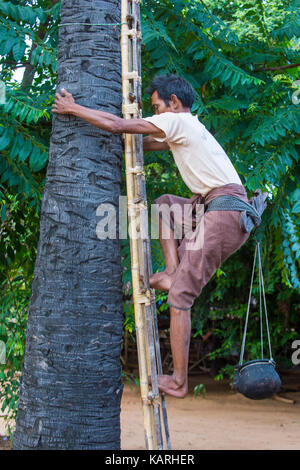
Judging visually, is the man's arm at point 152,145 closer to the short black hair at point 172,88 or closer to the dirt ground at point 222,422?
the short black hair at point 172,88

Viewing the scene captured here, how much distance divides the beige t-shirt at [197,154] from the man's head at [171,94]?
0.31 ft

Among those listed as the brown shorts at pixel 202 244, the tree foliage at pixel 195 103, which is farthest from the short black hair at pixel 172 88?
the tree foliage at pixel 195 103

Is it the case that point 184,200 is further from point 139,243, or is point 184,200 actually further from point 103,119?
point 103,119

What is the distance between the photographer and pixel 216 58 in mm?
4816

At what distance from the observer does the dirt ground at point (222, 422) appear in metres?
7.55

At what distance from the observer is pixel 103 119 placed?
129 inches

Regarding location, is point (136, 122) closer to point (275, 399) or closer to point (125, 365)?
point (275, 399)

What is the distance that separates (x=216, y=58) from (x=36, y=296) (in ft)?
8.13

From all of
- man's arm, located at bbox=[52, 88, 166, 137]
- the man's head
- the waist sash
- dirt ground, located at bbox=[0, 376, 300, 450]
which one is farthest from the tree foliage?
dirt ground, located at bbox=[0, 376, 300, 450]

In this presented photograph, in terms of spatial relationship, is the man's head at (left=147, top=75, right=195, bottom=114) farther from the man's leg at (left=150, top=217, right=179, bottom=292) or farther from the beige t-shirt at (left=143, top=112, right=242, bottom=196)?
the man's leg at (left=150, top=217, right=179, bottom=292)

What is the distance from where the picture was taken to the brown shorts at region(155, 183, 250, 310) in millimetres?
3396

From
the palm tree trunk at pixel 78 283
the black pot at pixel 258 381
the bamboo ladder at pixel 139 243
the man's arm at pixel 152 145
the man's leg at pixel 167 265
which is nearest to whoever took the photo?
the palm tree trunk at pixel 78 283

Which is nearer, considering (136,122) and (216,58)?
(136,122)

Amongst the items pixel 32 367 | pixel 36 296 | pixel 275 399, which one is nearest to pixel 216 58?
pixel 36 296
